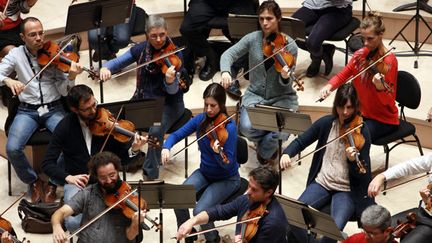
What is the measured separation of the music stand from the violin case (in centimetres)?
186

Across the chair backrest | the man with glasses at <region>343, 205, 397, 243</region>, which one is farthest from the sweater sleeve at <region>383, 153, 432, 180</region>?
the chair backrest

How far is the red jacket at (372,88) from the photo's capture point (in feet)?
23.6

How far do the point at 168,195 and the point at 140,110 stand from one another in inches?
34.2

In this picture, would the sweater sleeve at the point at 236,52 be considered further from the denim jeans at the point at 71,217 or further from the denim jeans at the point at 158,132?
the denim jeans at the point at 71,217

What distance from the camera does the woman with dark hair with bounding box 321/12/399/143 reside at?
709 cm

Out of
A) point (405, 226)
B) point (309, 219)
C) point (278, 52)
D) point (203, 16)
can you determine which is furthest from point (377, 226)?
point (203, 16)

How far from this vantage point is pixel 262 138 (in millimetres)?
7613

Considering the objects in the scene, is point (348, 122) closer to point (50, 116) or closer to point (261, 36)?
point (261, 36)

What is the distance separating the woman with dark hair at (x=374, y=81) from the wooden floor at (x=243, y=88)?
1.80 ft

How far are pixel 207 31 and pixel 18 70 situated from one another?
5.75 feet

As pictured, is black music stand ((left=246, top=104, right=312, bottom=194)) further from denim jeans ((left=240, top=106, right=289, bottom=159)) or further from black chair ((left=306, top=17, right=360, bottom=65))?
black chair ((left=306, top=17, right=360, bottom=65))

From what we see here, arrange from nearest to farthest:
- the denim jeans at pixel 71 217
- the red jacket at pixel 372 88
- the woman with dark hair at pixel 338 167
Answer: the woman with dark hair at pixel 338 167
the denim jeans at pixel 71 217
the red jacket at pixel 372 88

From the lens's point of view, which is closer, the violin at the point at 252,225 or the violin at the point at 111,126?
the violin at the point at 252,225

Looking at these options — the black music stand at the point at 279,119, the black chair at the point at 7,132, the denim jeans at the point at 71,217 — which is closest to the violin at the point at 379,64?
the black music stand at the point at 279,119
